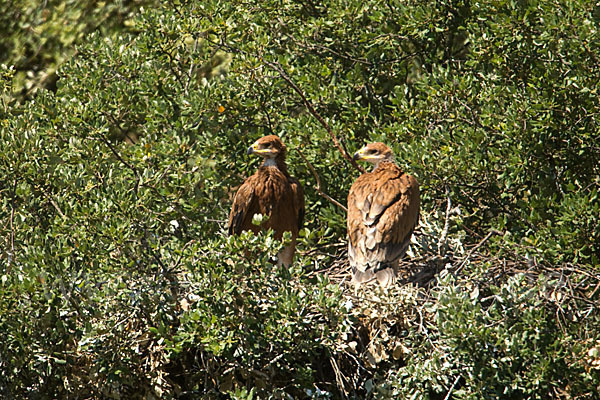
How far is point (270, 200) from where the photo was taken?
6820 millimetres

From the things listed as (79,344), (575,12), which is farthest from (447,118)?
(79,344)

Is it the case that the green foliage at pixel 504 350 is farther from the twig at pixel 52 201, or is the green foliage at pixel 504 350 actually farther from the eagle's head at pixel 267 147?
the twig at pixel 52 201

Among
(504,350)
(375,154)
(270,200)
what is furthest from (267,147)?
(504,350)

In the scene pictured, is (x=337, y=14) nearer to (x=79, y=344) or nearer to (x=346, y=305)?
(x=346, y=305)

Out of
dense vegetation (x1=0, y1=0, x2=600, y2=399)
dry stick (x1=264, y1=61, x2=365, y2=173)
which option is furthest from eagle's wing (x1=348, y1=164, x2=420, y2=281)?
dry stick (x1=264, y1=61, x2=365, y2=173)

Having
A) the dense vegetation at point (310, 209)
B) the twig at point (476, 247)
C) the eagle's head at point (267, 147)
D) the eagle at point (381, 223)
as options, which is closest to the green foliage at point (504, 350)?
the dense vegetation at point (310, 209)

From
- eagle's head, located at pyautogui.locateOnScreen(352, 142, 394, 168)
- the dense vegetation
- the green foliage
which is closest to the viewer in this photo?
the green foliage

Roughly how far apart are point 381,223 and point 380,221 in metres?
0.02

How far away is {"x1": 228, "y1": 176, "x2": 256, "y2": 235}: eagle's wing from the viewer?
6.82m

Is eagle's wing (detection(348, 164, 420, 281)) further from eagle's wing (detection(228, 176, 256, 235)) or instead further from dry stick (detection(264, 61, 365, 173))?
eagle's wing (detection(228, 176, 256, 235))

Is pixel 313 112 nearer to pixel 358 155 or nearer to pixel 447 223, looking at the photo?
pixel 358 155

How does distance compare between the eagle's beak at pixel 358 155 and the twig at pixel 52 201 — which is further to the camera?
the eagle's beak at pixel 358 155

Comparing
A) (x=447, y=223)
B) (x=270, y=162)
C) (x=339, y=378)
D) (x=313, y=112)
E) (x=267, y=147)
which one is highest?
(x=313, y=112)

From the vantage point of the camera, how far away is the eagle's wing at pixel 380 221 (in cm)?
635
